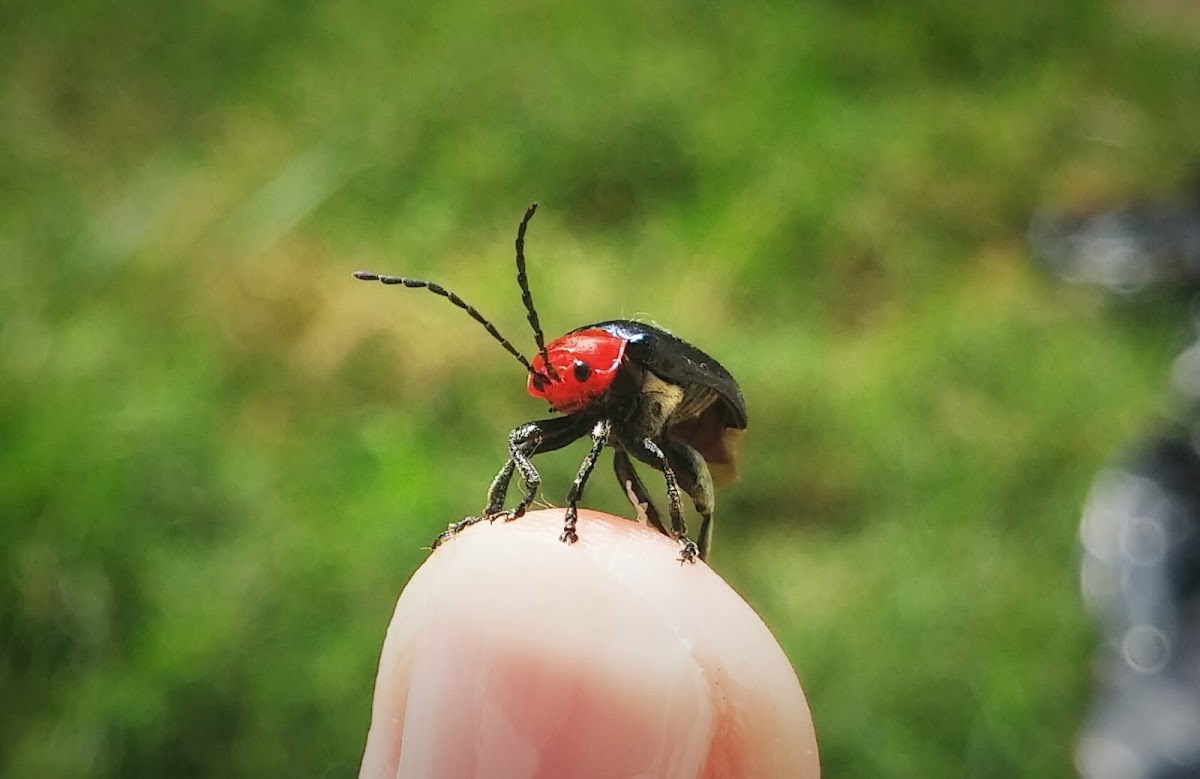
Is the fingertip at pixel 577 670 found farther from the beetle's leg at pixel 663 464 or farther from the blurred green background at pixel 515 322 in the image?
the blurred green background at pixel 515 322

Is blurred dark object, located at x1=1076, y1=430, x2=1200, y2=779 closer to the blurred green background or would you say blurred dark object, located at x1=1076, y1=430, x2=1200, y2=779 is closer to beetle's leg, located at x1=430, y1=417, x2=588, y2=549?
the blurred green background

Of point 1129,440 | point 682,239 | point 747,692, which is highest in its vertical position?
point 682,239

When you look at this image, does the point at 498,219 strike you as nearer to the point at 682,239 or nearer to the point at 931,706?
the point at 682,239

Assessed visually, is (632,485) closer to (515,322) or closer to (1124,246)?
(515,322)

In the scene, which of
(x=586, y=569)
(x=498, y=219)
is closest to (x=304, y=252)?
(x=498, y=219)

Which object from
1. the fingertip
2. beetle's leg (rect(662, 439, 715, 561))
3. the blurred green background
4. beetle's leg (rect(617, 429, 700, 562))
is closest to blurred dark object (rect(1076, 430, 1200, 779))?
the blurred green background

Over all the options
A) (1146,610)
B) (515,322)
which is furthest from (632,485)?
(1146,610)
